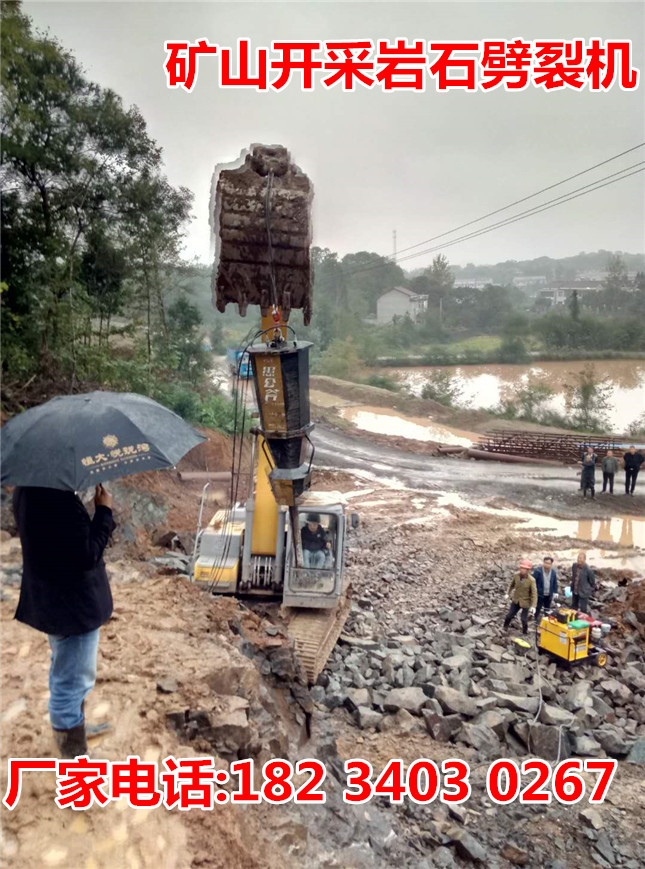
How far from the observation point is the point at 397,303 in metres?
50.4

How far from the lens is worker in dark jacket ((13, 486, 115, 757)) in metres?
2.70

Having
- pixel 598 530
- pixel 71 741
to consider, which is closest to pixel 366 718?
pixel 71 741

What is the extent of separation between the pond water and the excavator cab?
2209cm

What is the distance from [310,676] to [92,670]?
3814mm

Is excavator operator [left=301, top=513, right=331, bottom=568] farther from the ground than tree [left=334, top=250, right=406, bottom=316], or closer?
closer

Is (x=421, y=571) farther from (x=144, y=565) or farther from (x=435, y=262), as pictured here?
(x=435, y=262)

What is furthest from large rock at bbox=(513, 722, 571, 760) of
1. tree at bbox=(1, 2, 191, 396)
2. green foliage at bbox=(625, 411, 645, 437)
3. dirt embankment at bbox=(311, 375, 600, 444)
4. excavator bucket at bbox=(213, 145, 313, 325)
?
green foliage at bbox=(625, 411, 645, 437)

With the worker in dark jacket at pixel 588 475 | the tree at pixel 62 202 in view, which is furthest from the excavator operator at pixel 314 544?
the worker in dark jacket at pixel 588 475

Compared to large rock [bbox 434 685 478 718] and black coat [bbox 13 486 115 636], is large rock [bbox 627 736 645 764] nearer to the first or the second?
large rock [bbox 434 685 478 718]

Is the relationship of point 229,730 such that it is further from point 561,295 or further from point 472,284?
point 472,284

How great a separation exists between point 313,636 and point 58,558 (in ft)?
14.7

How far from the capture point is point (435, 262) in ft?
172

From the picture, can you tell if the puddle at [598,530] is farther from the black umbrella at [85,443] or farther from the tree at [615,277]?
the tree at [615,277]

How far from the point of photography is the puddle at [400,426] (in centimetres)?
2472
